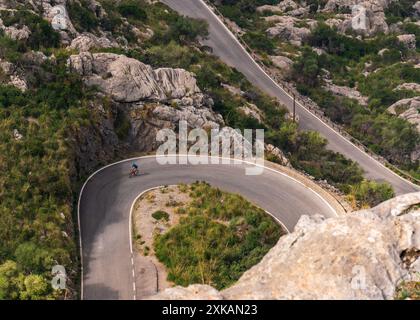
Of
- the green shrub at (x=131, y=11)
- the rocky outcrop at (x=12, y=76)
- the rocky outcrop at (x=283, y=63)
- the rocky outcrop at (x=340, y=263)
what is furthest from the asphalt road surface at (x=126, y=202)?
the rocky outcrop at (x=283, y=63)

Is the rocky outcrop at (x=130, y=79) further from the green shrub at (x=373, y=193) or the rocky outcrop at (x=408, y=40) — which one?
the rocky outcrop at (x=408, y=40)

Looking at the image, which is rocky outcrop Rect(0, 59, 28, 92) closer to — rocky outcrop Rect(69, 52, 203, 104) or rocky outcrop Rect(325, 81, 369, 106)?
rocky outcrop Rect(69, 52, 203, 104)

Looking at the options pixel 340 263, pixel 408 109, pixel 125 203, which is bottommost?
pixel 340 263

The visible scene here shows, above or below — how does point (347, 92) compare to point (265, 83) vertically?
above

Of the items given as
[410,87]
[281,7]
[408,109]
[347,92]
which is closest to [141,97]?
[408,109]

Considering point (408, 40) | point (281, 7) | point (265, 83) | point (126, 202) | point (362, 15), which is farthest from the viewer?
point (281, 7)

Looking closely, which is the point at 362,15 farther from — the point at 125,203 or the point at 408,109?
the point at 125,203

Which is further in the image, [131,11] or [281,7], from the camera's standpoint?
[281,7]
